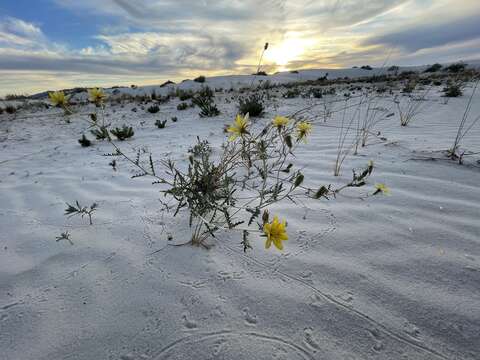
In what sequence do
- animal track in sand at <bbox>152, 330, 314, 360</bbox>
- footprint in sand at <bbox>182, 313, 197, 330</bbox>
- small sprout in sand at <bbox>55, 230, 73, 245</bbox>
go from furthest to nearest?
small sprout in sand at <bbox>55, 230, 73, 245</bbox> < footprint in sand at <bbox>182, 313, 197, 330</bbox> < animal track in sand at <bbox>152, 330, 314, 360</bbox>

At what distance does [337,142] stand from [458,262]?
7.01ft

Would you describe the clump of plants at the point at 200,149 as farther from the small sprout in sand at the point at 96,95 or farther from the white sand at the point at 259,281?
the small sprout in sand at the point at 96,95

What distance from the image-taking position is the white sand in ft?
3.10

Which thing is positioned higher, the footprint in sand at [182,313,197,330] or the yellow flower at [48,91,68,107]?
the yellow flower at [48,91,68,107]

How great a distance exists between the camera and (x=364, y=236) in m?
1.43

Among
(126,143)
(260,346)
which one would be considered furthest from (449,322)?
(126,143)

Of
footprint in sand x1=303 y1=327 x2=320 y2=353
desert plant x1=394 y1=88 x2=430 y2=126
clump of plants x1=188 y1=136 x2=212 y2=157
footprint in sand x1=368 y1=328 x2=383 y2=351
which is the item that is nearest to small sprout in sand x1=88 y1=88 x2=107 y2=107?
clump of plants x1=188 y1=136 x2=212 y2=157

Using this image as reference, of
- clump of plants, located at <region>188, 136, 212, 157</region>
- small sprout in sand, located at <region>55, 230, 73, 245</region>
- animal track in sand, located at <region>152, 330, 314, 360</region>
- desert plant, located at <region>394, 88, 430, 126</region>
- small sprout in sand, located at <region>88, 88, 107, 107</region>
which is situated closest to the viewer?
animal track in sand, located at <region>152, 330, 314, 360</region>

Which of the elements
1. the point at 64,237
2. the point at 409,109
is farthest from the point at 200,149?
the point at 409,109

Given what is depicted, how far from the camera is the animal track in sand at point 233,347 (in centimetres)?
90

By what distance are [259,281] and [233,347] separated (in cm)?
31

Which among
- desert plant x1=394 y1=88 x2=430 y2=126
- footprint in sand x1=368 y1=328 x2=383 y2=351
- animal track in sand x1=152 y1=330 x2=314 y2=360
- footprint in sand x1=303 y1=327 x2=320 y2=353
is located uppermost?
desert plant x1=394 y1=88 x2=430 y2=126

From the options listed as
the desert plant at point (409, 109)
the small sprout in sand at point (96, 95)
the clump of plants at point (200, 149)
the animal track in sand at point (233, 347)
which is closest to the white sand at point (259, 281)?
the animal track in sand at point (233, 347)

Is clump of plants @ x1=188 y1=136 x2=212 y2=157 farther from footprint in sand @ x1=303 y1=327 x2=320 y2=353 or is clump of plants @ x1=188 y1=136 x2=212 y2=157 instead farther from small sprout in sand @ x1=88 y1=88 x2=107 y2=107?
footprint in sand @ x1=303 y1=327 x2=320 y2=353
